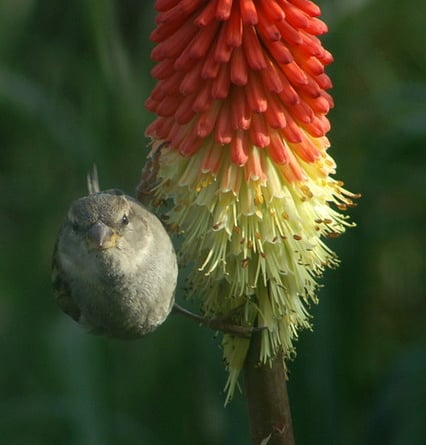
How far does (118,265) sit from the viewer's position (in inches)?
195

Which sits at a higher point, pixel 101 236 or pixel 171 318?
pixel 101 236

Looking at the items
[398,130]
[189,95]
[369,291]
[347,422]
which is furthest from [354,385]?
[189,95]

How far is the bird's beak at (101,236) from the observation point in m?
4.89

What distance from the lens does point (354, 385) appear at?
6.88 m

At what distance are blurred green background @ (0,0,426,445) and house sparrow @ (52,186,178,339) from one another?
4.13ft

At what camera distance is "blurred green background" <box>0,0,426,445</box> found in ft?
20.5

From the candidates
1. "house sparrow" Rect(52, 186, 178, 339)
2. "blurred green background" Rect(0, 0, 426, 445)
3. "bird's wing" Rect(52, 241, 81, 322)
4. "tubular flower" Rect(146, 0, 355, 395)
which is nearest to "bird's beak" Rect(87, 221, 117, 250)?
"house sparrow" Rect(52, 186, 178, 339)

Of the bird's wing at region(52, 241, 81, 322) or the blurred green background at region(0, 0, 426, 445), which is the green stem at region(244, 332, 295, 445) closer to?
the bird's wing at region(52, 241, 81, 322)

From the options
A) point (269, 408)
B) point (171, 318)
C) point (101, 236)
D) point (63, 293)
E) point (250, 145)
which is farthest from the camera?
point (171, 318)

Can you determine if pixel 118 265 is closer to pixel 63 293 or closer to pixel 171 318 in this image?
Result: pixel 63 293

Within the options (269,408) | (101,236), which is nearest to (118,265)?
(101,236)

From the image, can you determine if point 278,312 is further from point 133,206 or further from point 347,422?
point 347,422

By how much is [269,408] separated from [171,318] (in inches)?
127

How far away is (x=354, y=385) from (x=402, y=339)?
2.40 ft
